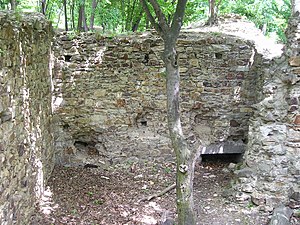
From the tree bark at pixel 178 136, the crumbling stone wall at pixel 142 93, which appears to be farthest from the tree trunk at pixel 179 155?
the crumbling stone wall at pixel 142 93

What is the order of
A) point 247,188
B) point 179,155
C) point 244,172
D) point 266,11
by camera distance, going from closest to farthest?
point 179,155
point 247,188
point 244,172
point 266,11

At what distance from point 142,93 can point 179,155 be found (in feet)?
7.41

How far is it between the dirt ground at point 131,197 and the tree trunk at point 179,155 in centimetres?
59

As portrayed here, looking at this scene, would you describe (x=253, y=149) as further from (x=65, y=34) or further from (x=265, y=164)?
(x=65, y=34)

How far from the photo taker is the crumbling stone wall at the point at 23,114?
3.05 metres

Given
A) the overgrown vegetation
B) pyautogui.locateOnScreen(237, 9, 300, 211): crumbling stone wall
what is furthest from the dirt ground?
the overgrown vegetation

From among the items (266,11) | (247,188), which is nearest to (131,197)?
(247,188)

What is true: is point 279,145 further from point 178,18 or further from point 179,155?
point 178,18

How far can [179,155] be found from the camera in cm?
366

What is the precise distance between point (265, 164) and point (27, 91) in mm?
3171

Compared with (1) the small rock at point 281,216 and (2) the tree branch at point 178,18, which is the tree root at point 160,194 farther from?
(2) the tree branch at point 178,18

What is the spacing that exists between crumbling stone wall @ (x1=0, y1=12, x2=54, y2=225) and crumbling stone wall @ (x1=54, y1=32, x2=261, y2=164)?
56cm

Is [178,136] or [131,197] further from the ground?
[178,136]

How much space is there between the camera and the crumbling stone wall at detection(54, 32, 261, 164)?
5.60 meters
